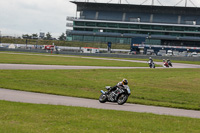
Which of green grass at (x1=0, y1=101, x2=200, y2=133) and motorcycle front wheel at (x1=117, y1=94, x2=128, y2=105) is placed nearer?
green grass at (x1=0, y1=101, x2=200, y2=133)

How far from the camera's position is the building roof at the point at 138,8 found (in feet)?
363

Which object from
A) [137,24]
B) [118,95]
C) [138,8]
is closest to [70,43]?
[137,24]

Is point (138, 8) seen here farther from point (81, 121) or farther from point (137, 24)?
point (81, 121)

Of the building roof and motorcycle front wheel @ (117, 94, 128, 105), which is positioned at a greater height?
the building roof

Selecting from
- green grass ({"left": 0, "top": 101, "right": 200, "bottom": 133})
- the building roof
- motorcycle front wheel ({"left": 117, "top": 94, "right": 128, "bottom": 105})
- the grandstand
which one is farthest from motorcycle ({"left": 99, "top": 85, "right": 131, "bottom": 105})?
the building roof

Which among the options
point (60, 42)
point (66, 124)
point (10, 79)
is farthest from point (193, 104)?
point (60, 42)

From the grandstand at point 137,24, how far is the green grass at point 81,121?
3855 inches

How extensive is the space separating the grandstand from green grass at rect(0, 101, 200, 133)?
97.9 metres

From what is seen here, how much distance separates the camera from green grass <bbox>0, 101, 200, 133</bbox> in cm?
879

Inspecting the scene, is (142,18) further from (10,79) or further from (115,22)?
(10,79)

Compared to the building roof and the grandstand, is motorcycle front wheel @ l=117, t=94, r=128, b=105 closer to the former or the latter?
the grandstand

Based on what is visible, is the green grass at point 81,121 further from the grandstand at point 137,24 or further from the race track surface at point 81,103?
the grandstand at point 137,24

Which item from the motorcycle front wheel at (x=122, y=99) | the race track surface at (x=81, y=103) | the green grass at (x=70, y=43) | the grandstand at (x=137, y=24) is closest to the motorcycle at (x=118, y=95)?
the motorcycle front wheel at (x=122, y=99)

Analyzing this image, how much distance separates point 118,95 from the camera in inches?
573
